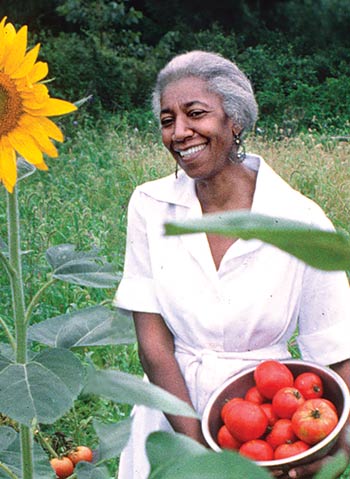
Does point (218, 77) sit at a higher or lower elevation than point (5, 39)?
higher

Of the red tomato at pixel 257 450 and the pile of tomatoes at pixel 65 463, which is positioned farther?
the pile of tomatoes at pixel 65 463

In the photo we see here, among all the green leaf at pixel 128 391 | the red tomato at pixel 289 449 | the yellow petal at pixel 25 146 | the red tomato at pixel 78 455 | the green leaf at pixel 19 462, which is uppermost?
the yellow petal at pixel 25 146

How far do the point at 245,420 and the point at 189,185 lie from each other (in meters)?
0.73

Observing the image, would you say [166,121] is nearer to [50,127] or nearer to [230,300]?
[230,300]

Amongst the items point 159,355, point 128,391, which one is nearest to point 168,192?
point 159,355

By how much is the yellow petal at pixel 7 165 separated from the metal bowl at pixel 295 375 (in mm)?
834

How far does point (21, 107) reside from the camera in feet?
2.68

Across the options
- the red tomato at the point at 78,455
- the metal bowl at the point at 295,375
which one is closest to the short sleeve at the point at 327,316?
the metal bowl at the point at 295,375

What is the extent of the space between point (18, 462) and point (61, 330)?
186 millimetres

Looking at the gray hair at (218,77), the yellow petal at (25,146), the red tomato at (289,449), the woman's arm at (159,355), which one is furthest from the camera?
the gray hair at (218,77)

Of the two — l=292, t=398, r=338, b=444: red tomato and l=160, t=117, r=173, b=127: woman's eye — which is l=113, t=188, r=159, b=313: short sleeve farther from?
l=292, t=398, r=338, b=444: red tomato

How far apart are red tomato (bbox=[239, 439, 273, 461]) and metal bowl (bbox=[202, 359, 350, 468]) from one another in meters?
0.03

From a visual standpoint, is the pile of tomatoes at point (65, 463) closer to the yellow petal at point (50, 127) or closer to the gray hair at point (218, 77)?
the gray hair at point (218, 77)

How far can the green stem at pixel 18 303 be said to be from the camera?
2.96 ft
